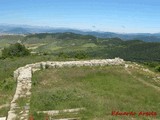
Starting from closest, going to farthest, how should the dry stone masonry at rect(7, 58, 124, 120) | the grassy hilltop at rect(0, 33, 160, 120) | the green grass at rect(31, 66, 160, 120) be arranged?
the dry stone masonry at rect(7, 58, 124, 120)
the green grass at rect(31, 66, 160, 120)
the grassy hilltop at rect(0, 33, 160, 120)

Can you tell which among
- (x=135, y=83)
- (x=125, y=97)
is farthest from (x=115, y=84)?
(x=125, y=97)

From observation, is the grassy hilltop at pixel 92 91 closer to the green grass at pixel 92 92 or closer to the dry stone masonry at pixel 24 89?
the green grass at pixel 92 92

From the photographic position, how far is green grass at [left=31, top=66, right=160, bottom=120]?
19.2 metres

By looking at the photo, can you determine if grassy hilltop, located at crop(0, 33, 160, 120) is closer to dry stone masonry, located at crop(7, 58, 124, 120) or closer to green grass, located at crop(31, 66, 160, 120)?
green grass, located at crop(31, 66, 160, 120)

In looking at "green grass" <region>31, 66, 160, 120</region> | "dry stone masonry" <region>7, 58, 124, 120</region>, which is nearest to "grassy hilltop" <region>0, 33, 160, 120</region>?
"green grass" <region>31, 66, 160, 120</region>

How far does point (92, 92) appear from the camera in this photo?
79.7 ft

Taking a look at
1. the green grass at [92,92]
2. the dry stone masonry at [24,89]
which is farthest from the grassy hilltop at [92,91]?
the dry stone masonry at [24,89]

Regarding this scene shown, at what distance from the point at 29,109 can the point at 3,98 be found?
6048 mm

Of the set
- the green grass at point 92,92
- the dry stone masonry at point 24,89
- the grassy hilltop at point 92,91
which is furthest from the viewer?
the grassy hilltop at point 92,91

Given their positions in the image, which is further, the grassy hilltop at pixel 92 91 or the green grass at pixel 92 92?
the grassy hilltop at pixel 92 91

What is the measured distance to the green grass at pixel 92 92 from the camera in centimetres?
1925

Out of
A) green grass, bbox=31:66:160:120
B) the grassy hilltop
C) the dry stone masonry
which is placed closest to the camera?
the dry stone masonry

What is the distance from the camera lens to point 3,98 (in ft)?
77.8

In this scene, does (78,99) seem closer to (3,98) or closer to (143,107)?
(143,107)
